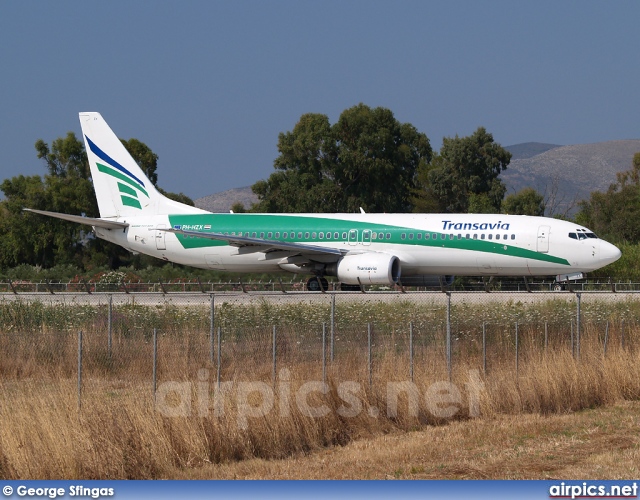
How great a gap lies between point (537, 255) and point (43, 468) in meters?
28.2

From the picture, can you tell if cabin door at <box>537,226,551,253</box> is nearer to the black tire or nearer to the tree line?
the black tire

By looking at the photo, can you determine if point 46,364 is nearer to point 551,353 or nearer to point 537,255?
point 551,353

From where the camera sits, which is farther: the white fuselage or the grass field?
the white fuselage

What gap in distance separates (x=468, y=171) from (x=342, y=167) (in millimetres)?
11359

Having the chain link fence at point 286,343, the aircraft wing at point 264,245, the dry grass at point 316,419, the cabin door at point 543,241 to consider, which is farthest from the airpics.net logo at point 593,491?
the aircraft wing at point 264,245

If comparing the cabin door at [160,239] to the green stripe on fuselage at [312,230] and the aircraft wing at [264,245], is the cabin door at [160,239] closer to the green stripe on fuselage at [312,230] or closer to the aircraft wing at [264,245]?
the green stripe on fuselage at [312,230]

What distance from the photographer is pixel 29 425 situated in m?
12.0

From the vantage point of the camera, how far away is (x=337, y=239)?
39844 mm

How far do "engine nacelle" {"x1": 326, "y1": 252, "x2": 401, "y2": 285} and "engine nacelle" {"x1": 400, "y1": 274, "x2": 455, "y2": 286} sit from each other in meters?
2.87

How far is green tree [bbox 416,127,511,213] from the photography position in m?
85.0

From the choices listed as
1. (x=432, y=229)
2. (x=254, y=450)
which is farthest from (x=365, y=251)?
(x=254, y=450)

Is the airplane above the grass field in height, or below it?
above

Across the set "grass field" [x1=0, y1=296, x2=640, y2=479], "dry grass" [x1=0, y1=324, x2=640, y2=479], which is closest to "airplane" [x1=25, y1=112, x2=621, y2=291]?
"grass field" [x1=0, y1=296, x2=640, y2=479]

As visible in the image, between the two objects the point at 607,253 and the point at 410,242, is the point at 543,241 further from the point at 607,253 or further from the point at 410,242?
the point at 410,242
